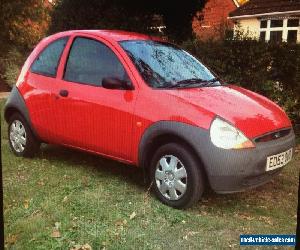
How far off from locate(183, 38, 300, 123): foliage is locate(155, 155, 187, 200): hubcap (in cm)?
433

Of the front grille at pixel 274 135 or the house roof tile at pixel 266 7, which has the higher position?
the house roof tile at pixel 266 7

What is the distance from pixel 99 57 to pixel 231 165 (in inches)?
81.6

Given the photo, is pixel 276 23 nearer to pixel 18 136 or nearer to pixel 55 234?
pixel 18 136

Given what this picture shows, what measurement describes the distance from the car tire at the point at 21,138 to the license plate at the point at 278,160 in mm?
3210

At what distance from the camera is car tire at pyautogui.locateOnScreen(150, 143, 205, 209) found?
13.7 feet

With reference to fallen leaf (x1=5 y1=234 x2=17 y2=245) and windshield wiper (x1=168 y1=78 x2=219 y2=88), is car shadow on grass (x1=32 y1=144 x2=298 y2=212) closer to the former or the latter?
windshield wiper (x1=168 y1=78 x2=219 y2=88)

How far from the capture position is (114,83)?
4.63 meters

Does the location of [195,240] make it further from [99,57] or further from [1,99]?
[1,99]

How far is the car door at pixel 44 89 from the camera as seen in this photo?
17.9 ft

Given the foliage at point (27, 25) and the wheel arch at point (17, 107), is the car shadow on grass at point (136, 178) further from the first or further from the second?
the foliage at point (27, 25)

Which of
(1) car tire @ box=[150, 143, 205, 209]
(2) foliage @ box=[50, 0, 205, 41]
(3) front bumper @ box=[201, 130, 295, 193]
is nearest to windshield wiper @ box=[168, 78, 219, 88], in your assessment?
(1) car tire @ box=[150, 143, 205, 209]

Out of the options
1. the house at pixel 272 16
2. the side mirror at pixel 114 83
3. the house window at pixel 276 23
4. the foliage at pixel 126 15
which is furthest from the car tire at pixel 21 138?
the house window at pixel 276 23

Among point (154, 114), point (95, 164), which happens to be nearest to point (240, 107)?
point (154, 114)

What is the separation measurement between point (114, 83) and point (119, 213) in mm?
1372
